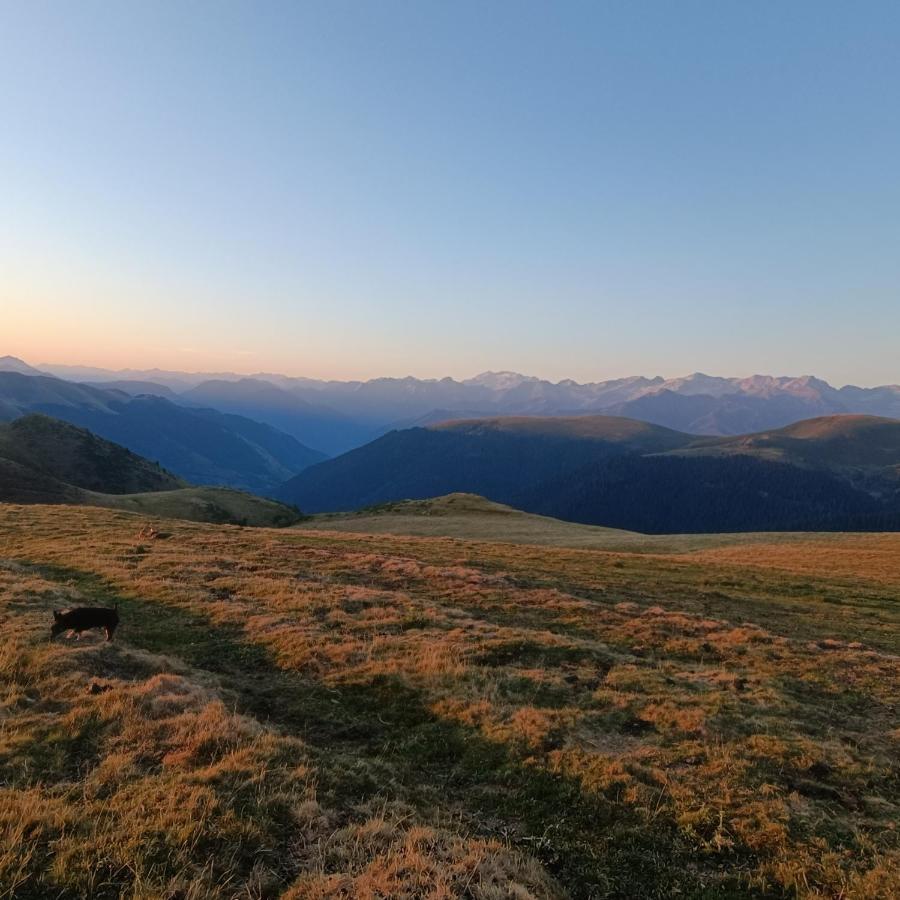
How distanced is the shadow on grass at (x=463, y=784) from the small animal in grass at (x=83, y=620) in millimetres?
1886

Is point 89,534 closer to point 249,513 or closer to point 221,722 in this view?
point 221,722

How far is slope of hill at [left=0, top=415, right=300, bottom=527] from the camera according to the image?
85.8 metres

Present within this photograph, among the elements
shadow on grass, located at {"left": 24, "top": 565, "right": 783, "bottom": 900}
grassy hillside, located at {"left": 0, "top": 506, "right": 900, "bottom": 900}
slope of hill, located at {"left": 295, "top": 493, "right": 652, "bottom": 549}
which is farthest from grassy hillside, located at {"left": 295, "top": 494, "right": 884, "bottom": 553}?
shadow on grass, located at {"left": 24, "top": 565, "right": 783, "bottom": 900}

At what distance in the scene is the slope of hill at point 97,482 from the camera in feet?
281

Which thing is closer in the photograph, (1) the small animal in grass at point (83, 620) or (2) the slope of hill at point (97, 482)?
(1) the small animal in grass at point (83, 620)

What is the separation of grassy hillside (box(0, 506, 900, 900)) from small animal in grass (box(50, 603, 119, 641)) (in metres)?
0.58

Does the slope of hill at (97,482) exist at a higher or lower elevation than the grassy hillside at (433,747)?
lower

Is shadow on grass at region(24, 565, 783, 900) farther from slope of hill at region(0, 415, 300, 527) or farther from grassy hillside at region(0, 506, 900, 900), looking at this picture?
slope of hill at region(0, 415, 300, 527)

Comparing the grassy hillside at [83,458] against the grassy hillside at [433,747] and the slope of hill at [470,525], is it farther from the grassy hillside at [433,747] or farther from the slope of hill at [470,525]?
the grassy hillside at [433,747]

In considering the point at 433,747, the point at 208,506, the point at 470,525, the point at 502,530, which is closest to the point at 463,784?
the point at 433,747

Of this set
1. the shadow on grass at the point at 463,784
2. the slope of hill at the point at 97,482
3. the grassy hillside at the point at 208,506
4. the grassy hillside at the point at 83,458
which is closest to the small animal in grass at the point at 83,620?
the shadow on grass at the point at 463,784

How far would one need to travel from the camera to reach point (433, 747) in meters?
11.2

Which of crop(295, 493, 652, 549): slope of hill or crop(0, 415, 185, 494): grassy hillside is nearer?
crop(295, 493, 652, 549): slope of hill

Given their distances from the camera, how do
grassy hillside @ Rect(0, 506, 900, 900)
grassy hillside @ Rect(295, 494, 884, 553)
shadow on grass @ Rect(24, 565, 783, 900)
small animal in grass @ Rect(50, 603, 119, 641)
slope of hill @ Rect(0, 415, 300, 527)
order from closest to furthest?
1. grassy hillside @ Rect(0, 506, 900, 900)
2. shadow on grass @ Rect(24, 565, 783, 900)
3. small animal in grass @ Rect(50, 603, 119, 641)
4. grassy hillside @ Rect(295, 494, 884, 553)
5. slope of hill @ Rect(0, 415, 300, 527)
